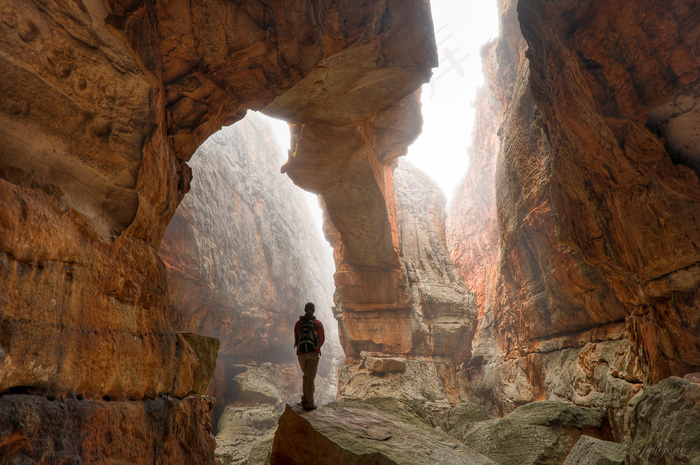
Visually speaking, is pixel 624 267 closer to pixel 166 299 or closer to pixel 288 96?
pixel 166 299

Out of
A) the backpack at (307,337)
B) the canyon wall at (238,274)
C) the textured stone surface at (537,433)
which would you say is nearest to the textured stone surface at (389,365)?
the textured stone surface at (537,433)

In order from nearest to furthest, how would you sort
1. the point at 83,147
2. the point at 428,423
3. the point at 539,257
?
the point at 83,147, the point at 428,423, the point at 539,257

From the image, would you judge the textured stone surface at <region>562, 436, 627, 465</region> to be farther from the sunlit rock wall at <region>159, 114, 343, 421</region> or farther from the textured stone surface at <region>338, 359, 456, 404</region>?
the sunlit rock wall at <region>159, 114, 343, 421</region>

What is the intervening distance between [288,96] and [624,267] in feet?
23.8

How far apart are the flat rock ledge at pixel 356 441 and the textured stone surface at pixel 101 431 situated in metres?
1.17

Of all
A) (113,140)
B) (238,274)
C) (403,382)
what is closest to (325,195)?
(403,382)

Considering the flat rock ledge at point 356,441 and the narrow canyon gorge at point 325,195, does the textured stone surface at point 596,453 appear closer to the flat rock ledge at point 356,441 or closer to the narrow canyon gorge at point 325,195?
the narrow canyon gorge at point 325,195

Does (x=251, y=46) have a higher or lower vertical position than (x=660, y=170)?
higher

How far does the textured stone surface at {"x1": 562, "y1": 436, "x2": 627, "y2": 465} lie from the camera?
4.19 meters

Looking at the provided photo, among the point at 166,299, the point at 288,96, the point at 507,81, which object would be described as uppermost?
the point at 507,81

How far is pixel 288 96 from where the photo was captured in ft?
29.8

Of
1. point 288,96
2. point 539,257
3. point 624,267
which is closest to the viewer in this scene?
point 624,267

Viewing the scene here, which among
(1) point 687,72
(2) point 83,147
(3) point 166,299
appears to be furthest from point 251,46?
(1) point 687,72

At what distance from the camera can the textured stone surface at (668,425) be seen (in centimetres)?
318
